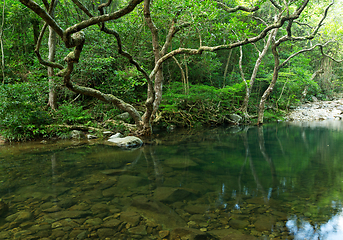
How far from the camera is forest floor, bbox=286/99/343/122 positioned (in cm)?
1738

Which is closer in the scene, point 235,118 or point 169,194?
point 169,194

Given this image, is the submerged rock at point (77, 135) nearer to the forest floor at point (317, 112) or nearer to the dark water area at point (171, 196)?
the dark water area at point (171, 196)

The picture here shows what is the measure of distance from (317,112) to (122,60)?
17552 millimetres

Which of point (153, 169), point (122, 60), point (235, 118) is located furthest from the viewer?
point (235, 118)

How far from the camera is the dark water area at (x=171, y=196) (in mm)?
2268

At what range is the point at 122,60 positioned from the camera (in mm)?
11531

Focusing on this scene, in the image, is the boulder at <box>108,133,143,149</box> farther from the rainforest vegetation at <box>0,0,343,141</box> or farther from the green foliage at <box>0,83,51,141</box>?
the green foliage at <box>0,83,51,141</box>

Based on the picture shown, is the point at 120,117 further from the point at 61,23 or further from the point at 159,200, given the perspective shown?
the point at 159,200

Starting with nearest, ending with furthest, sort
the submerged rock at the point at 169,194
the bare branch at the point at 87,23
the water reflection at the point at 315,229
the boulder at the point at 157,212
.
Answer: the water reflection at the point at 315,229 → the boulder at the point at 157,212 → the submerged rock at the point at 169,194 → the bare branch at the point at 87,23

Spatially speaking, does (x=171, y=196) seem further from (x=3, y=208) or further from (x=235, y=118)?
(x=235, y=118)

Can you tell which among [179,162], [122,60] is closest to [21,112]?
[122,60]

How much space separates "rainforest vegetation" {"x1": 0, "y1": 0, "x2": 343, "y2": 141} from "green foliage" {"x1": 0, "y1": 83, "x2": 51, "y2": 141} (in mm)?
31

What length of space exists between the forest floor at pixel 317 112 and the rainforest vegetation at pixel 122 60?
2650mm

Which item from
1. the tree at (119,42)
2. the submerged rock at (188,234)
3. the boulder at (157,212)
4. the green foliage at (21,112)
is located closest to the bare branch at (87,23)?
the tree at (119,42)
